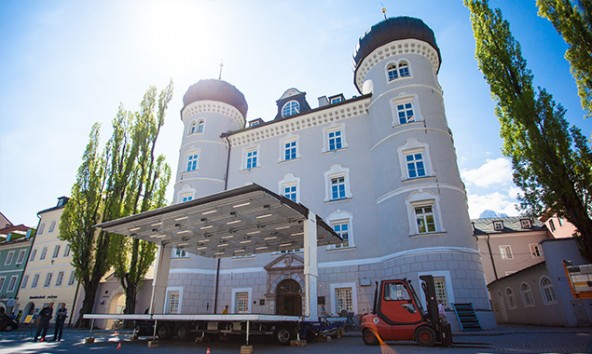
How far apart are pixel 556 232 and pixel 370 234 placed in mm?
24916

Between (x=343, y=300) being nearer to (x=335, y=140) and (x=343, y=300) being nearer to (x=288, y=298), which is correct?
(x=288, y=298)

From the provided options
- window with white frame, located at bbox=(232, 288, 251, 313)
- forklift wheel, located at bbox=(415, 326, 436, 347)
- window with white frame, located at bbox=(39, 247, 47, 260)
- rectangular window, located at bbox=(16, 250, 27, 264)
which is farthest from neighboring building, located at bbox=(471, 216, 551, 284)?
rectangular window, located at bbox=(16, 250, 27, 264)

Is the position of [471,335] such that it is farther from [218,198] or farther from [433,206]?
[218,198]

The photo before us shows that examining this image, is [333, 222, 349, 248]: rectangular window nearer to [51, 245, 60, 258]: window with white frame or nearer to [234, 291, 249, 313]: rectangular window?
[234, 291, 249, 313]: rectangular window

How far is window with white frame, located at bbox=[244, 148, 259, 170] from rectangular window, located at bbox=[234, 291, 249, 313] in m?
8.90

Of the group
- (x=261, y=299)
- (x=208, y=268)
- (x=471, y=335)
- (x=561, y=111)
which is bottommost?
(x=471, y=335)

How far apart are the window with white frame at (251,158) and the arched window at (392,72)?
425 inches

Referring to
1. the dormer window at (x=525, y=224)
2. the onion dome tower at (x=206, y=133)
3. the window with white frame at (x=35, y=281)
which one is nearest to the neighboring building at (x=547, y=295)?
the dormer window at (x=525, y=224)

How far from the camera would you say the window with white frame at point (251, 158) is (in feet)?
80.6

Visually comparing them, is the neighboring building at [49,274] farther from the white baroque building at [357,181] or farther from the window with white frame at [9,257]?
the white baroque building at [357,181]

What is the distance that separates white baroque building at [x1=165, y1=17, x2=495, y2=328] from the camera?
16484 millimetres

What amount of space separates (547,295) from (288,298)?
15.4 metres

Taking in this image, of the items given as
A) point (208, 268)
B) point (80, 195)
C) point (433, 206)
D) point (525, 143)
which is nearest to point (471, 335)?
point (433, 206)

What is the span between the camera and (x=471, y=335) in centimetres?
1244
